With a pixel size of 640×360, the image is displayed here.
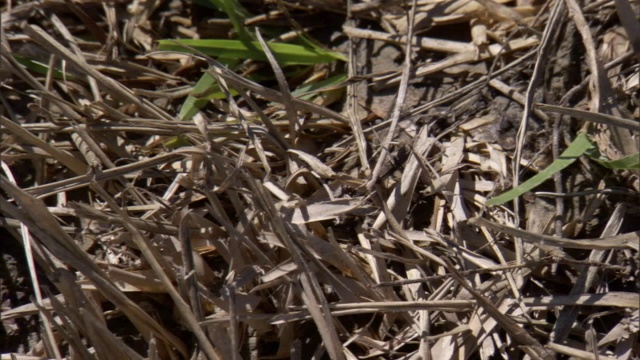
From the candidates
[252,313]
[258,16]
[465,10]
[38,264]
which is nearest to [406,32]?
[465,10]

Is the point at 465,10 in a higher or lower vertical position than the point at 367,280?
higher

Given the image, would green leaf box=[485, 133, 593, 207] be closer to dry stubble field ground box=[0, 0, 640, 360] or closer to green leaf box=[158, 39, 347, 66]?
dry stubble field ground box=[0, 0, 640, 360]

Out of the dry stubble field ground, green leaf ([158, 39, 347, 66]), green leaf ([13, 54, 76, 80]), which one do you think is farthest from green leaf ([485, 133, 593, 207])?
green leaf ([13, 54, 76, 80])

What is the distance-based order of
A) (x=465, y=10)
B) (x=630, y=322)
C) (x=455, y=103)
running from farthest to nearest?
(x=465, y=10) → (x=455, y=103) → (x=630, y=322)

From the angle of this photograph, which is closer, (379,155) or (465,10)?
(379,155)

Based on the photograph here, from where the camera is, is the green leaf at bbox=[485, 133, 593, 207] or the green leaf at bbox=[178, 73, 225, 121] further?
the green leaf at bbox=[178, 73, 225, 121]

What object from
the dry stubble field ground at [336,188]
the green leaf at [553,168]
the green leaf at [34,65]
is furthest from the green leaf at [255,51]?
the green leaf at [553,168]

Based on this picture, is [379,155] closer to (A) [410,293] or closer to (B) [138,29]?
(A) [410,293]

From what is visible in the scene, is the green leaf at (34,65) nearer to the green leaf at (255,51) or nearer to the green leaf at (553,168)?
the green leaf at (255,51)
